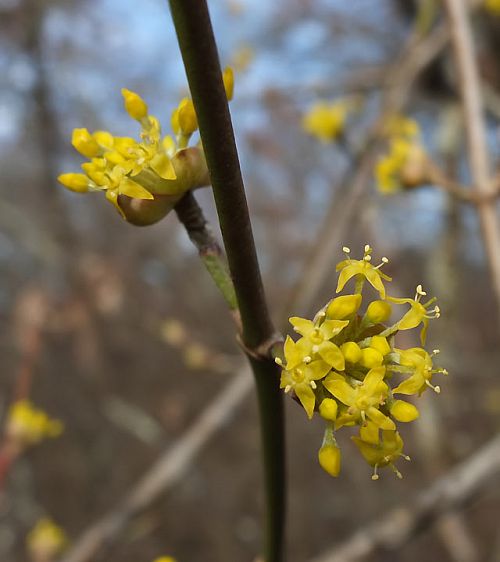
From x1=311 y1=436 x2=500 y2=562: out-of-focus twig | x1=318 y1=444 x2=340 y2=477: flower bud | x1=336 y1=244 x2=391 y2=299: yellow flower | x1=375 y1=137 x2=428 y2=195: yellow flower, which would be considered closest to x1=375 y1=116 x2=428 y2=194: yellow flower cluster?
x1=375 y1=137 x2=428 y2=195: yellow flower

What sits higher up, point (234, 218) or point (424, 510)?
point (234, 218)

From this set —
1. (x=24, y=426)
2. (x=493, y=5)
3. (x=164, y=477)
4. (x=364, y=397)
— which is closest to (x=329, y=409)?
(x=364, y=397)

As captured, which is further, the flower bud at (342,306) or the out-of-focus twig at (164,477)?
the out-of-focus twig at (164,477)

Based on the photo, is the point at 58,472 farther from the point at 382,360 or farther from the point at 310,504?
the point at 382,360

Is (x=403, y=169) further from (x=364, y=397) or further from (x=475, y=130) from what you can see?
(x=364, y=397)

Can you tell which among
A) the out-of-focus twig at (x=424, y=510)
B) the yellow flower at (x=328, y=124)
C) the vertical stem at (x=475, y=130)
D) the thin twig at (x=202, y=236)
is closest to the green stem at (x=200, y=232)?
the thin twig at (x=202, y=236)

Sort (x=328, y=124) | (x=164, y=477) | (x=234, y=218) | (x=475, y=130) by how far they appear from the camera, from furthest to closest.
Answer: (x=328, y=124) < (x=164, y=477) < (x=475, y=130) < (x=234, y=218)

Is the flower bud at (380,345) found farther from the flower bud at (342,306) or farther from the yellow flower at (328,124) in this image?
the yellow flower at (328,124)

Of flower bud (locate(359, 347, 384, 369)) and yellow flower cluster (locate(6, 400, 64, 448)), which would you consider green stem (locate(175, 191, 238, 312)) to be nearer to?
flower bud (locate(359, 347, 384, 369))
